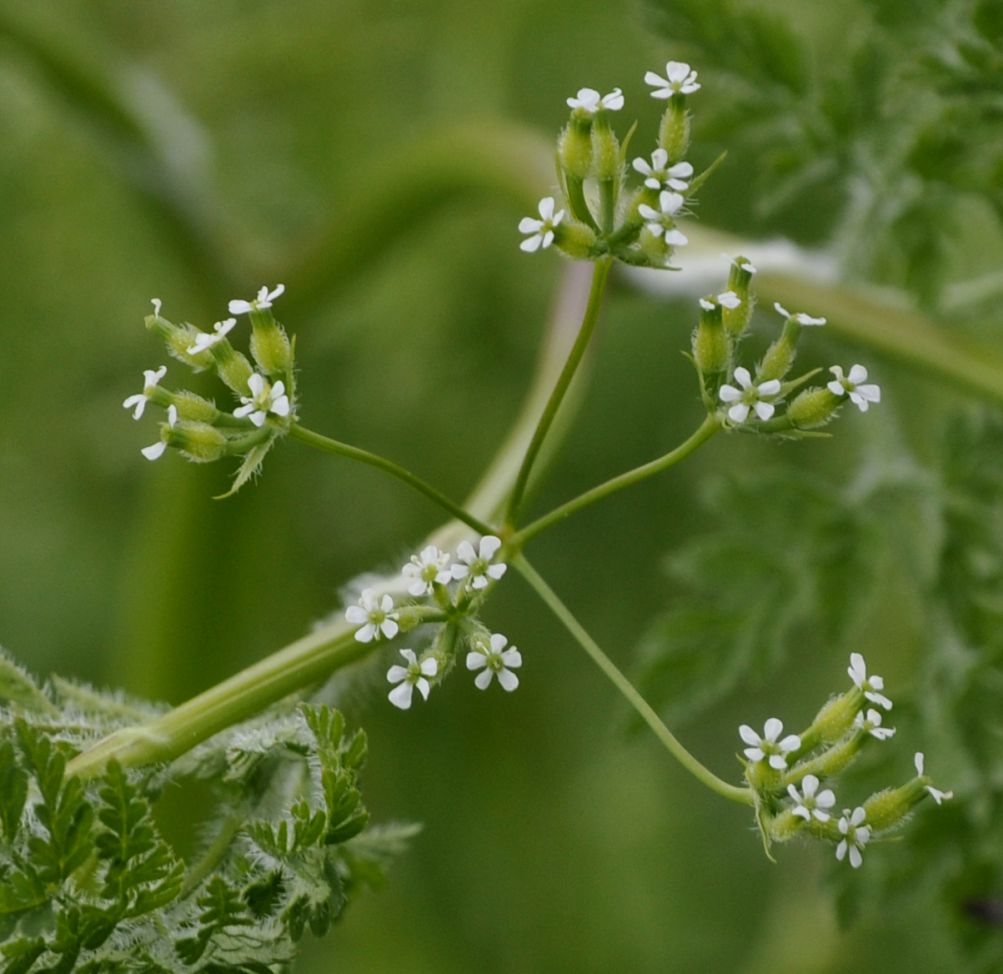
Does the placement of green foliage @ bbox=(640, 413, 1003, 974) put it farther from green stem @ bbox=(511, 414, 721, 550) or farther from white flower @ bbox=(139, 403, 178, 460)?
white flower @ bbox=(139, 403, 178, 460)

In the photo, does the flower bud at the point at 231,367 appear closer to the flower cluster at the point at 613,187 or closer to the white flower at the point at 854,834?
the flower cluster at the point at 613,187

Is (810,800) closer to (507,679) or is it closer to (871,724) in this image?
(871,724)

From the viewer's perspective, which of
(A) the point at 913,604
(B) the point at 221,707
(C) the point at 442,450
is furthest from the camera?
(C) the point at 442,450

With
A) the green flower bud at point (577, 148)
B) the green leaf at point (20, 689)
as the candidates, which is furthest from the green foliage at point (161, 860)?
the green flower bud at point (577, 148)

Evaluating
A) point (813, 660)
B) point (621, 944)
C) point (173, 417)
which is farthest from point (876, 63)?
point (621, 944)

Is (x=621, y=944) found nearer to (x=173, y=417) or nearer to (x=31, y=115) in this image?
Answer: (x=31, y=115)

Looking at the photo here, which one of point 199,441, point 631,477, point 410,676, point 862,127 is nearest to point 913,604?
point 862,127

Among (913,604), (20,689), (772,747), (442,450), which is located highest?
(772,747)

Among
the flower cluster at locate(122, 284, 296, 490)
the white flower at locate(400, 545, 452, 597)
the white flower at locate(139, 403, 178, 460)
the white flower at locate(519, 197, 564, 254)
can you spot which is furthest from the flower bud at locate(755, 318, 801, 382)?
the white flower at locate(139, 403, 178, 460)
